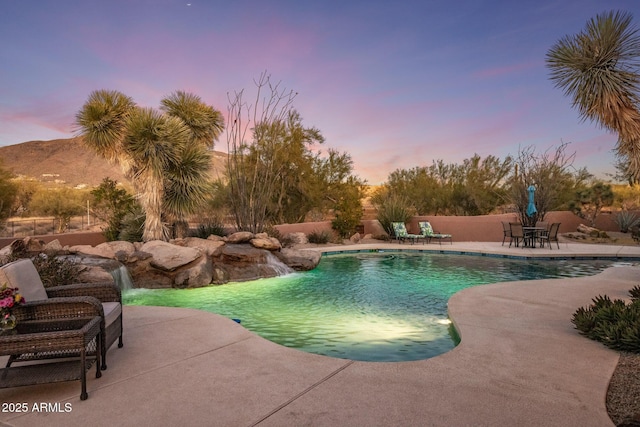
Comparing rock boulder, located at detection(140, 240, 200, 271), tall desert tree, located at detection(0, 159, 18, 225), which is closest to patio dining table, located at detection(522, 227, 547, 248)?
rock boulder, located at detection(140, 240, 200, 271)

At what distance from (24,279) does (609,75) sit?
983cm

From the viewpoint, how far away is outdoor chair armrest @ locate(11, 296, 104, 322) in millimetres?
2971

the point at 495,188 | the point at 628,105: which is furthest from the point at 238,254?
the point at 495,188

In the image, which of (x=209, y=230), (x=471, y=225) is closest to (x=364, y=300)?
(x=209, y=230)

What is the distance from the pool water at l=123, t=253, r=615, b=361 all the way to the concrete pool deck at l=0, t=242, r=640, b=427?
0.80 m

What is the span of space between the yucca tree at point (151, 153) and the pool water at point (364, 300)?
13.6 ft

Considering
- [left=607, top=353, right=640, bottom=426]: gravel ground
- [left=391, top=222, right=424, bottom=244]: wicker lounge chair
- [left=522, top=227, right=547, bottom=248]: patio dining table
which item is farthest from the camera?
[left=391, top=222, right=424, bottom=244]: wicker lounge chair

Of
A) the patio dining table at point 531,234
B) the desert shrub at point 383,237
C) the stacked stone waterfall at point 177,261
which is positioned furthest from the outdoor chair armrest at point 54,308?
the desert shrub at point 383,237

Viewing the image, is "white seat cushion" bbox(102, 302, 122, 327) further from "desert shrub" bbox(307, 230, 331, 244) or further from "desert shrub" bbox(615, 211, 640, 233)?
"desert shrub" bbox(615, 211, 640, 233)

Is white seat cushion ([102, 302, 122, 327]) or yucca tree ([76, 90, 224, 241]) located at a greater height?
yucca tree ([76, 90, 224, 241])

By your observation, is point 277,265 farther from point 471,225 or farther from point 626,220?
point 626,220

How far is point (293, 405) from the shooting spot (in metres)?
2.48

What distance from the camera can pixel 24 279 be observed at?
3.21 meters

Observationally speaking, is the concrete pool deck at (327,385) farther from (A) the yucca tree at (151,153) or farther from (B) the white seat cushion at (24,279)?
(A) the yucca tree at (151,153)
